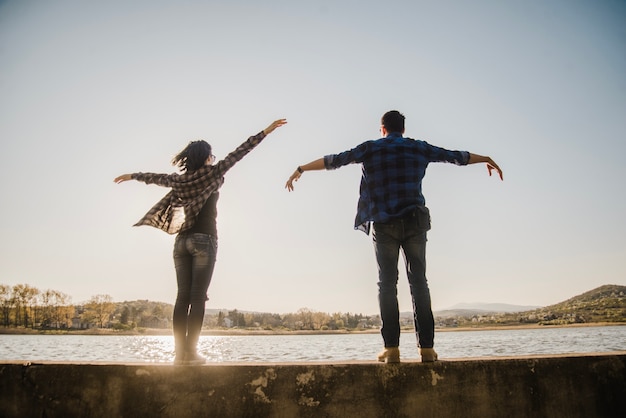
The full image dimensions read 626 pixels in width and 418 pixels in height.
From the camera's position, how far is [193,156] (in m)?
4.09

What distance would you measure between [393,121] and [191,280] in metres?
2.77

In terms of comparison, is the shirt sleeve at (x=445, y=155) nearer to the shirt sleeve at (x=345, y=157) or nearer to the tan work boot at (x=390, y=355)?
the shirt sleeve at (x=345, y=157)

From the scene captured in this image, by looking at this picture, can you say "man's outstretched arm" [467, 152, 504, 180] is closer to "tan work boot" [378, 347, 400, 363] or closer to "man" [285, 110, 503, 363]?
"man" [285, 110, 503, 363]

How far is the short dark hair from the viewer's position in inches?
163

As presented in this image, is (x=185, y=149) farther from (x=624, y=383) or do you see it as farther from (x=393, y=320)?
(x=624, y=383)

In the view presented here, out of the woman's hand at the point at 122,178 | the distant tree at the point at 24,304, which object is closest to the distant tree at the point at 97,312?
the distant tree at the point at 24,304

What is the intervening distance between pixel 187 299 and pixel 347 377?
178 cm

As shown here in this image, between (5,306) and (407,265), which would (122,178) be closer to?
(407,265)

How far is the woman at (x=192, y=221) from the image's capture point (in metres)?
3.68

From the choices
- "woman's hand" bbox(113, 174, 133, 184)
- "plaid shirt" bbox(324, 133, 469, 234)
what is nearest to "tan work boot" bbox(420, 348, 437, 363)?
"plaid shirt" bbox(324, 133, 469, 234)

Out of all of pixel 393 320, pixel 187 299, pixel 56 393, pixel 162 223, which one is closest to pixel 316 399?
pixel 393 320

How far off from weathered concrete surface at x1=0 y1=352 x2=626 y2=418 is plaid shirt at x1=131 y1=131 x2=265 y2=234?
1.47 m

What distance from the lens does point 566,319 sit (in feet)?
594

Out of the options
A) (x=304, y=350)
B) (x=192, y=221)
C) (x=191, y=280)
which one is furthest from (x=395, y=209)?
(x=304, y=350)
